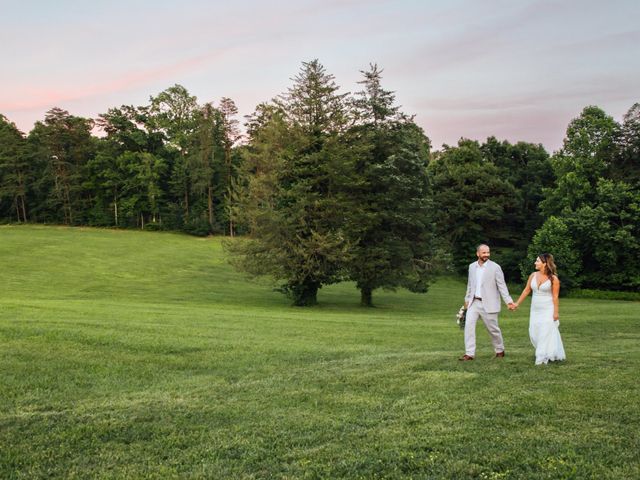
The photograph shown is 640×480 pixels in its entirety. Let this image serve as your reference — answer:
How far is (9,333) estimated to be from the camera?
14.6 meters

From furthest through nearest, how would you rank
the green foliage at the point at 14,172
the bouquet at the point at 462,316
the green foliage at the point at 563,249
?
the green foliage at the point at 14,172 → the green foliage at the point at 563,249 → the bouquet at the point at 462,316

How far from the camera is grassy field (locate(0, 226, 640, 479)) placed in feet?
20.1

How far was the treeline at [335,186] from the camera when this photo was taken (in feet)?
112

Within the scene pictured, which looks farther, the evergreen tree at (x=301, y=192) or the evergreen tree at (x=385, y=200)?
the evergreen tree at (x=385, y=200)

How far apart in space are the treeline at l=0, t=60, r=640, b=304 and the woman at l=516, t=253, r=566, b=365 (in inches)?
836

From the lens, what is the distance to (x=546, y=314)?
11.4m

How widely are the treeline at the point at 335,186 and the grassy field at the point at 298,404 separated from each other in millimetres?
16138

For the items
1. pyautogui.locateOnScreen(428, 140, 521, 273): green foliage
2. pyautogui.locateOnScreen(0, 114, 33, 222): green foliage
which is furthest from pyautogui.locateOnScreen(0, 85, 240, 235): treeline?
pyautogui.locateOnScreen(428, 140, 521, 273): green foliage

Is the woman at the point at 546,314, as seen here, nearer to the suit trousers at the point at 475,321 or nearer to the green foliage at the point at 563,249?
the suit trousers at the point at 475,321

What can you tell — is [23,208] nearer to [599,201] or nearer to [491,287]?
[599,201]

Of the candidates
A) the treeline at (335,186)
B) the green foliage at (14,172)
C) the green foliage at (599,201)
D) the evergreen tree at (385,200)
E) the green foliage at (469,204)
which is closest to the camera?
the treeline at (335,186)

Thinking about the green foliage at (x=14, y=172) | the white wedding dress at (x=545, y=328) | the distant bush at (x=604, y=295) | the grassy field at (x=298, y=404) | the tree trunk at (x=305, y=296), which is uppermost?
the green foliage at (x=14, y=172)

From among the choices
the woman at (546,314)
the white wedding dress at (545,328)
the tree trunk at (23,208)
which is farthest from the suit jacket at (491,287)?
the tree trunk at (23,208)

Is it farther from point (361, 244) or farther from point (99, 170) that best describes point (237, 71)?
point (99, 170)
